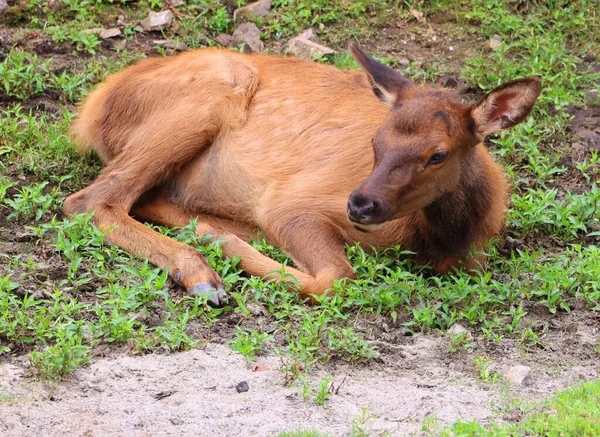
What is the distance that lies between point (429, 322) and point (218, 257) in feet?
5.68

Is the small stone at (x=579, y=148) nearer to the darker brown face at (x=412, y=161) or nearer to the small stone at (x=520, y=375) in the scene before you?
the darker brown face at (x=412, y=161)

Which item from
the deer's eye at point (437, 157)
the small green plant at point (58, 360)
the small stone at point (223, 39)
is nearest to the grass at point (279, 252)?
the small green plant at point (58, 360)

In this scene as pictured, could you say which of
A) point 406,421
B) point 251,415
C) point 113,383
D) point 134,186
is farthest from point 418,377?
point 134,186

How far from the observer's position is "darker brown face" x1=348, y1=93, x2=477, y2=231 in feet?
22.1

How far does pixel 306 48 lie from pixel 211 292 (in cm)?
440

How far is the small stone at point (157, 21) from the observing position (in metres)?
10.8

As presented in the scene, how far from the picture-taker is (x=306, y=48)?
10.5 meters

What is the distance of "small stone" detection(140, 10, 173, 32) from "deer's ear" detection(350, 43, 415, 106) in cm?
385

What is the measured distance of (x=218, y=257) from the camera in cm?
752

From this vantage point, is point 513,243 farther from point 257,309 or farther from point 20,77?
point 20,77

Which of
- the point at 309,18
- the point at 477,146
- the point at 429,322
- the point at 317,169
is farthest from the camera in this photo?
the point at 309,18

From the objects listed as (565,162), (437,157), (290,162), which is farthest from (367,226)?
(565,162)

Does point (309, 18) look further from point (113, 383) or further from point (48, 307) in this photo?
point (113, 383)

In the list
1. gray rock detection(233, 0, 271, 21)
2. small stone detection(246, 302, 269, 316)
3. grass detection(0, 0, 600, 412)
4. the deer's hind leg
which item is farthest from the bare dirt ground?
gray rock detection(233, 0, 271, 21)
